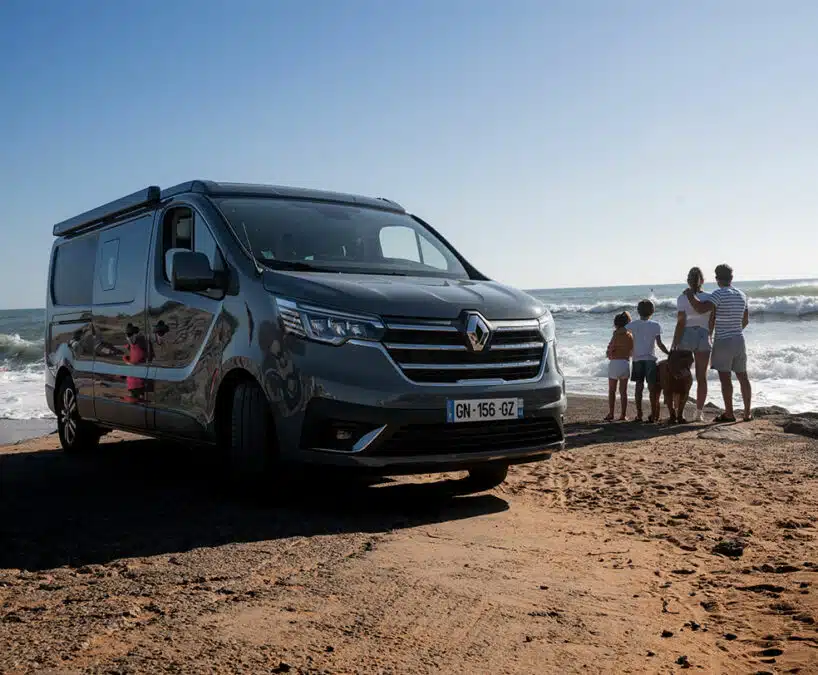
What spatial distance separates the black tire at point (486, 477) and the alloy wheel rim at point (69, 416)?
3.81m

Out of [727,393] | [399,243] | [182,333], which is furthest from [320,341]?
[727,393]

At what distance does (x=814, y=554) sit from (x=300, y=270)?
3.16 m

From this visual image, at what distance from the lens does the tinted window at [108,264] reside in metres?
6.96

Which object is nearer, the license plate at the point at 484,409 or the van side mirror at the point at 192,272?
the license plate at the point at 484,409

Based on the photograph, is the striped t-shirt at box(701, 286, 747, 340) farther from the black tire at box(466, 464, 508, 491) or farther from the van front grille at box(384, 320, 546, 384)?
the van front grille at box(384, 320, 546, 384)

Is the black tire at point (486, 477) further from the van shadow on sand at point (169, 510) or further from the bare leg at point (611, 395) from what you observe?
the bare leg at point (611, 395)

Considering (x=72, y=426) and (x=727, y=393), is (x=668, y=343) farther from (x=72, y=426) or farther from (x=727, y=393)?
(x=72, y=426)

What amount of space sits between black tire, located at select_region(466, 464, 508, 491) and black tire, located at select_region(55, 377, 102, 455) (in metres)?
3.67

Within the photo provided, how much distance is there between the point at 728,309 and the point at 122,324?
6.68 meters

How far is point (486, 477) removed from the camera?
5.93 meters

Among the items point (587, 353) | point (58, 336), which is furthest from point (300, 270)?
point (587, 353)

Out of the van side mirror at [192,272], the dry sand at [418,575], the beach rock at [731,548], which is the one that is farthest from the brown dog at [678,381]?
the van side mirror at [192,272]

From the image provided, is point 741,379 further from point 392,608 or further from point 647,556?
point 392,608

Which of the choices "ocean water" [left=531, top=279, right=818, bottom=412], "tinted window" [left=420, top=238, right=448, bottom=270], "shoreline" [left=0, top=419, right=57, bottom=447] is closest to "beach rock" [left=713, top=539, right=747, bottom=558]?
"tinted window" [left=420, top=238, right=448, bottom=270]
